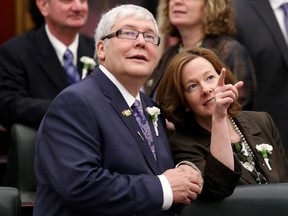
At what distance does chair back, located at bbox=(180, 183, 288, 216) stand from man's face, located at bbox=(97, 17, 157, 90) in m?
0.56

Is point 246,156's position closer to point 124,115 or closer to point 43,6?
point 124,115

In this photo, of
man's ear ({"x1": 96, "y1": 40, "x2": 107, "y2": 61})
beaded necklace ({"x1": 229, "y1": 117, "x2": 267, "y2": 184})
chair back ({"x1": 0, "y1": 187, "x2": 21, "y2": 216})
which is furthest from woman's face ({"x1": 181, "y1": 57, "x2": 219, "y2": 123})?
chair back ({"x1": 0, "y1": 187, "x2": 21, "y2": 216})

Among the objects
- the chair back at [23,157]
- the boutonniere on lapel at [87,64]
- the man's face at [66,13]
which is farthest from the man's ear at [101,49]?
the man's face at [66,13]

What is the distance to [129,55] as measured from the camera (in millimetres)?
3799

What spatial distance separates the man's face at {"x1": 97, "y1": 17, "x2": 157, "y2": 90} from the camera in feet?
12.4

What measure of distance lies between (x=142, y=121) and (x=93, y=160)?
1.31ft

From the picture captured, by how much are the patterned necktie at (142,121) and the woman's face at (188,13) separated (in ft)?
4.53

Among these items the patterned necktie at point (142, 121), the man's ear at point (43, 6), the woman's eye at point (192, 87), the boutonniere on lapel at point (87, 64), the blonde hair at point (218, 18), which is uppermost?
the blonde hair at point (218, 18)

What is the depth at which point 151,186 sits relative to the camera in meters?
3.56

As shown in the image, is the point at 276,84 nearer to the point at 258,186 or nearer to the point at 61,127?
the point at 258,186

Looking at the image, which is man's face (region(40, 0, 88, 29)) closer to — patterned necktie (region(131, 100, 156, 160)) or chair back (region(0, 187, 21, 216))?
patterned necktie (region(131, 100, 156, 160))

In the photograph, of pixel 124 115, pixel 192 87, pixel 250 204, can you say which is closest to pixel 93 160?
pixel 124 115

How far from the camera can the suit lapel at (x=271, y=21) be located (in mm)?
5387

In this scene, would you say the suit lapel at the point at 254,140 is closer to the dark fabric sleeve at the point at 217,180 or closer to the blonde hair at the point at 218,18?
the dark fabric sleeve at the point at 217,180
